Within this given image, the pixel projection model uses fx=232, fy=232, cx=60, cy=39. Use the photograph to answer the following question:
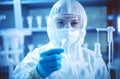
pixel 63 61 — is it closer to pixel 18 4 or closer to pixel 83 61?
pixel 83 61

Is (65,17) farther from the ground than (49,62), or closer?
farther from the ground

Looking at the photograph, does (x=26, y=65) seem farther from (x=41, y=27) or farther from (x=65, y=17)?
(x=65, y=17)

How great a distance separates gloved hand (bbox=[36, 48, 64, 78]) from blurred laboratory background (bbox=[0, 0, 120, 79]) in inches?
4.6

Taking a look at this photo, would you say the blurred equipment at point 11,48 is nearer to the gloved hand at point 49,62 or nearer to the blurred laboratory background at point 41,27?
the blurred laboratory background at point 41,27

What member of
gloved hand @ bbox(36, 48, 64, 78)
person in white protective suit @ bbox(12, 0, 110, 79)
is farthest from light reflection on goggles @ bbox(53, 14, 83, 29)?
gloved hand @ bbox(36, 48, 64, 78)

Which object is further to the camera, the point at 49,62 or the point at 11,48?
the point at 11,48

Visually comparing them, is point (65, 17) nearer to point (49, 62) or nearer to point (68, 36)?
point (68, 36)

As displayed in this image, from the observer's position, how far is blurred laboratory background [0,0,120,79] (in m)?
1.11

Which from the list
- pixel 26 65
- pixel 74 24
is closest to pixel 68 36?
pixel 74 24

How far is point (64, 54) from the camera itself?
1.12m

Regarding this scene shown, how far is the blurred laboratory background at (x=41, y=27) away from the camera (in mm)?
1108

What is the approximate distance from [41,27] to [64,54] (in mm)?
171

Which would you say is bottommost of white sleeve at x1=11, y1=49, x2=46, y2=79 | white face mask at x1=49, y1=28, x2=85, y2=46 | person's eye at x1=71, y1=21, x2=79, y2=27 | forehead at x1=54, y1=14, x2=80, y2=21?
white sleeve at x1=11, y1=49, x2=46, y2=79

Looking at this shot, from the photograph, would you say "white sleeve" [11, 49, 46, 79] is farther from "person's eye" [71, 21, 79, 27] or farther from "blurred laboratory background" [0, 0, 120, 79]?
"person's eye" [71, 21, 79, 27]
